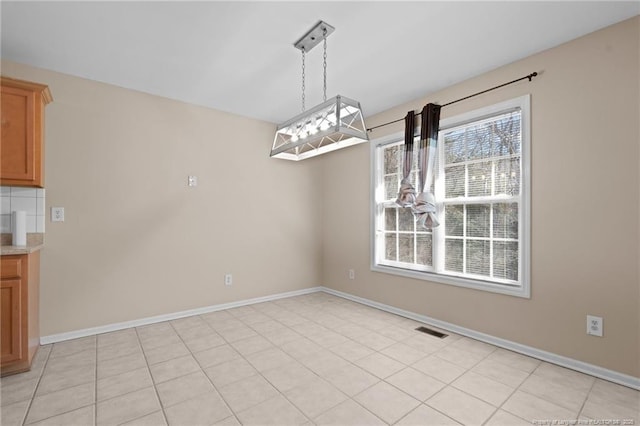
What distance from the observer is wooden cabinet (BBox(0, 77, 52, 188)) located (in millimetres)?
2361

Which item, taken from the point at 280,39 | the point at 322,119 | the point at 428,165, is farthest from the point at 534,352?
the point at 280,39

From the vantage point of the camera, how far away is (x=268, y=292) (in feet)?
13.9

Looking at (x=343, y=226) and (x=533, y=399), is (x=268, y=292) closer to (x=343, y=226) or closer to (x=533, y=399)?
(x=343, y=226)

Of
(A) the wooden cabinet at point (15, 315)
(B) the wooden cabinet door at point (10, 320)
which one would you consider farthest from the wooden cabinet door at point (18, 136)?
(B) the wooden cabinet door at point (10, 320)

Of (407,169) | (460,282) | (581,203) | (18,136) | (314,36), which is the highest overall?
(314,36)

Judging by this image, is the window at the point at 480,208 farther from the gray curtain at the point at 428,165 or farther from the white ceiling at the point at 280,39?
the white ceiling at the point at 280,39

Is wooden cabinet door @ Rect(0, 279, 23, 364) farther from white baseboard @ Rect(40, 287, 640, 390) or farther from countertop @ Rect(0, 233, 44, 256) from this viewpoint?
white baseboard @ Rect(40, 287, 640, 390)

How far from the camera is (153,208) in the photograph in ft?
11.0

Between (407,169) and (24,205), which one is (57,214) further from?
(407,169)

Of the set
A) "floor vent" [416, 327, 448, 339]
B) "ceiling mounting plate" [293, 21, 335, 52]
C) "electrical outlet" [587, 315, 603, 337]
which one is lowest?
"floor vent" [416, 327, 448, 339]

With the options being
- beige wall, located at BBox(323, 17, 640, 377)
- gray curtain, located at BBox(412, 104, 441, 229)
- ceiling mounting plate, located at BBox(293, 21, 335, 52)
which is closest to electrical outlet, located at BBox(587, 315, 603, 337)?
beige wall, located at BBox(323, 17, 640, 377)

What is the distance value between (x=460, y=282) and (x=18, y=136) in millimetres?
4116

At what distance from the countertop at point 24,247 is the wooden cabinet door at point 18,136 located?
1.79 feet

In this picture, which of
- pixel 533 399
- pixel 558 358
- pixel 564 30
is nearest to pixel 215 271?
pixel 533 399
